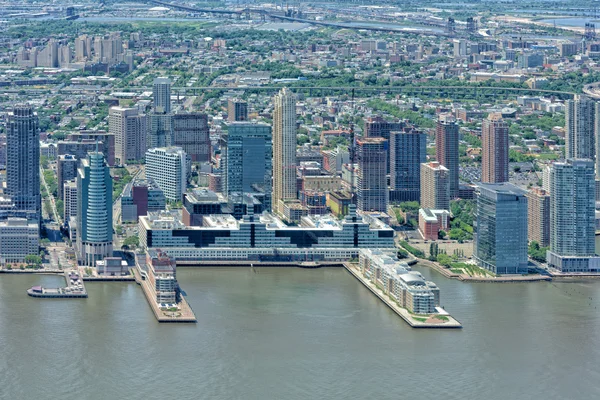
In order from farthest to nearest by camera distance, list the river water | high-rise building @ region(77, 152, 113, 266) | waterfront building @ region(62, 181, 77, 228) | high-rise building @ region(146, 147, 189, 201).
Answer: high-rise building @ region(146, 147, 189, 201) → waterfront building @ region(62, 181, 77, 228) → high-rise building @ region(77, 152, 113, 266) → the river water

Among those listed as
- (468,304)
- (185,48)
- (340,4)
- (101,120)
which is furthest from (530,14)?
(468,304)

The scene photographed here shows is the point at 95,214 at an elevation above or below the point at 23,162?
below

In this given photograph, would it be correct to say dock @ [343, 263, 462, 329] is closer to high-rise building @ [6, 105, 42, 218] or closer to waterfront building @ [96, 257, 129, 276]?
waterfront building @ [96, 257, 129, 276]

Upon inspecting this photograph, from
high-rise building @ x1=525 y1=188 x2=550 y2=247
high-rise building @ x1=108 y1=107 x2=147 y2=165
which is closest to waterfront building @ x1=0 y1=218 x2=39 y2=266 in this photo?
high-rise building @ x1=525 y1=188 x2=550 y2=247

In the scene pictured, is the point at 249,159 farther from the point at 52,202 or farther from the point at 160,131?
the point at 160,131

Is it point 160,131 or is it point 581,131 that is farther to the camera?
point 160,131

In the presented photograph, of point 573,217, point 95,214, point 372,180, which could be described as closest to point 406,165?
point 372,180
